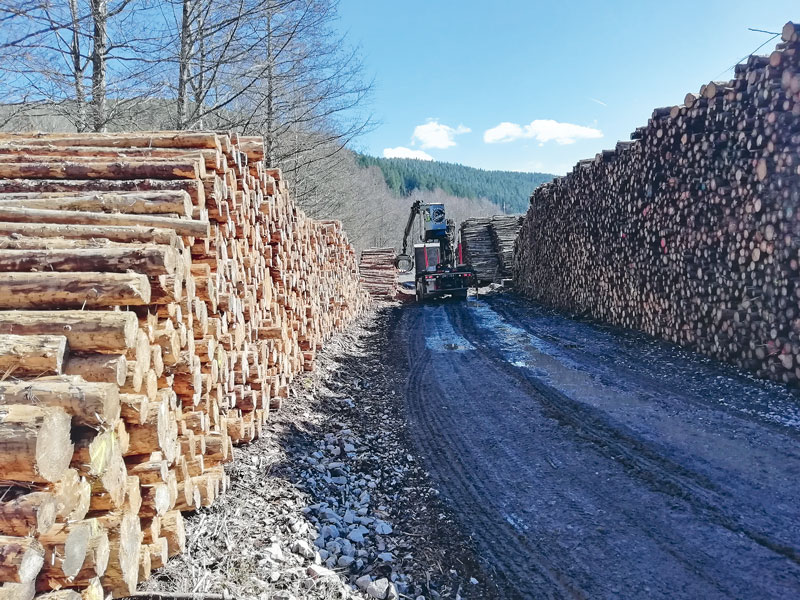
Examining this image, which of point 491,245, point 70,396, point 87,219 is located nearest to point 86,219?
point 87,219

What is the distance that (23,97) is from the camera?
8391 millimetres

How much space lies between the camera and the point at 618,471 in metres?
5.11

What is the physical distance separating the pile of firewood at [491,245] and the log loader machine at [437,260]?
217 cm

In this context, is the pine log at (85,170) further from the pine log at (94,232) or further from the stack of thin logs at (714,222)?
the stack of thin logs at (714,222)

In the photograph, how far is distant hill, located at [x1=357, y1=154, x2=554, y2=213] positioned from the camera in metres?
120

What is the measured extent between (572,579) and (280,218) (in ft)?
19.4

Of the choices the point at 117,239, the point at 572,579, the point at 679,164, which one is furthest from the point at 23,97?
the point at 679,164

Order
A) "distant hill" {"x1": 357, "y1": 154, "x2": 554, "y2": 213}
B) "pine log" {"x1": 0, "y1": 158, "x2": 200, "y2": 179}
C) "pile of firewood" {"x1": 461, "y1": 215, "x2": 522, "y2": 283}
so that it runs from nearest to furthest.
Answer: "pine log" {"x1": 0, "y1": 158, "x2": 200, "y2": 179} < "pile of firewood" {"x1": 461, "y1": 215, "x2": 522, "y2": 283} < "distant hill" {"x1": 357, "y1": 154, "x2": 554, "y2": 213}

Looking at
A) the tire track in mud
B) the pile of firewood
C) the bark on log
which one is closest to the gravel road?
the tire track in mud

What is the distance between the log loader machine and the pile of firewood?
2166 mm

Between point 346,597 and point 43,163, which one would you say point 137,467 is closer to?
point 346,597

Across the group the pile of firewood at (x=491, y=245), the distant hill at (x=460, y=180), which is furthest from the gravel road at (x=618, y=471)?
the distant hill at (x=460, y=180)

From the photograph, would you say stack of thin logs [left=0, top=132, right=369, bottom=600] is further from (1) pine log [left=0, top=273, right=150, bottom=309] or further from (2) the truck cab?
(2) the truck cab

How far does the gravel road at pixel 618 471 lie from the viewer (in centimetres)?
365
